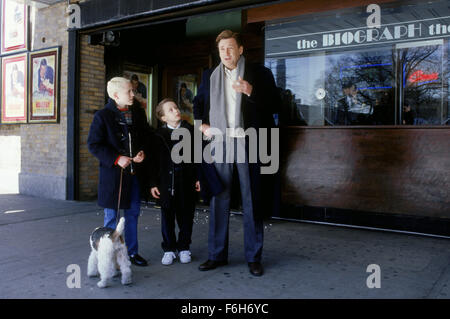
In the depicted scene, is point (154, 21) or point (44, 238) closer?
point (44, 238)

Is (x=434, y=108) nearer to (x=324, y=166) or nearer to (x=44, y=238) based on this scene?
(x=324, y=166)

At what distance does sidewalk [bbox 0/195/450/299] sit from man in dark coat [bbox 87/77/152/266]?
60cm

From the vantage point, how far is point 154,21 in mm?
5949

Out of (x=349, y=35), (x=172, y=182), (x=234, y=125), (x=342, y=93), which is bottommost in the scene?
(x=172, y=182)

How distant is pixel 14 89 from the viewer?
8508mm

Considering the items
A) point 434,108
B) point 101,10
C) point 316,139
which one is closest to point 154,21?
point 101,10

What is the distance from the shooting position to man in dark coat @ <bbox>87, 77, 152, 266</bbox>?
3.58m

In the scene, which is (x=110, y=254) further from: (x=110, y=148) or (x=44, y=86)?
(x=44, y=86)

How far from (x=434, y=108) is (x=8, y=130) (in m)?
9.02

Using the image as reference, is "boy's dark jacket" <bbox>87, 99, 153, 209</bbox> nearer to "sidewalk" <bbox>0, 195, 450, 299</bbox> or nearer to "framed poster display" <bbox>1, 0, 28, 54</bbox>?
"sidewalk" <bbox>0, 195, 450, 299</bbox>

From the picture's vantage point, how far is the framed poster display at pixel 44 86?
24.9ft

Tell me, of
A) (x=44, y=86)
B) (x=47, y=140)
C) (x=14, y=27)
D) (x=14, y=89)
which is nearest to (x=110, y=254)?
(x=47, y=140)

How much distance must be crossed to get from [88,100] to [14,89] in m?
2.12

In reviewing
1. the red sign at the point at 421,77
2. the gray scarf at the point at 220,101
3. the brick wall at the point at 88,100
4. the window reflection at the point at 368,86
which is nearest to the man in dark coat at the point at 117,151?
the gray scarf at the point at 220,101
